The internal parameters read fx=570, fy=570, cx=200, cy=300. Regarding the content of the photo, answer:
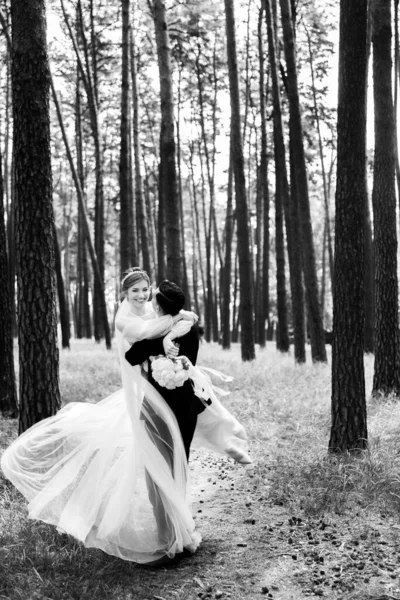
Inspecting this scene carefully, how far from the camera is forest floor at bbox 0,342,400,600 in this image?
379cm

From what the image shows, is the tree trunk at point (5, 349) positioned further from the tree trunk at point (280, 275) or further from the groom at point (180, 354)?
the tree trunk at point (280, 275)

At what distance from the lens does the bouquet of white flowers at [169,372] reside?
13.5 feet

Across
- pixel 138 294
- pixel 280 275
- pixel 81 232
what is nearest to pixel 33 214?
pixel 138 294

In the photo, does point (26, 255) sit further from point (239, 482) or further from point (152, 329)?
point (239, 482)

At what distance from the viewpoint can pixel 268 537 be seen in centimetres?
464

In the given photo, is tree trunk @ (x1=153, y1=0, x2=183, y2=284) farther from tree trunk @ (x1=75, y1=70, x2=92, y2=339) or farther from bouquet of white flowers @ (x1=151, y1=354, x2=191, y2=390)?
tree trunk @ (x1=75, y1=70, x2=92, y2=339)

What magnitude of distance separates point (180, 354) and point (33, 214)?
245 cm

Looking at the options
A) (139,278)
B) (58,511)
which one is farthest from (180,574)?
(139,278)

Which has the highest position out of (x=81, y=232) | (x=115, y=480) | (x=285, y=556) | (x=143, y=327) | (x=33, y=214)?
(x=81, y=232)

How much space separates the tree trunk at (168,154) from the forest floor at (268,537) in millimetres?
3177

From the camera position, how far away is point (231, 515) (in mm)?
5199

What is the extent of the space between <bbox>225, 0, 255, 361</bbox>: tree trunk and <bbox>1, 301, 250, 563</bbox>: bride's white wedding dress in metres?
8.96

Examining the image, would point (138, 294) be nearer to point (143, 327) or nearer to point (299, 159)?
point (143, 327)

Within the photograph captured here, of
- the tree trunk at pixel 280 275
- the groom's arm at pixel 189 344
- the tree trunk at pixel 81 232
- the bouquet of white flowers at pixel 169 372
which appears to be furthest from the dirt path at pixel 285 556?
the tree trunk at pixel 81 232
